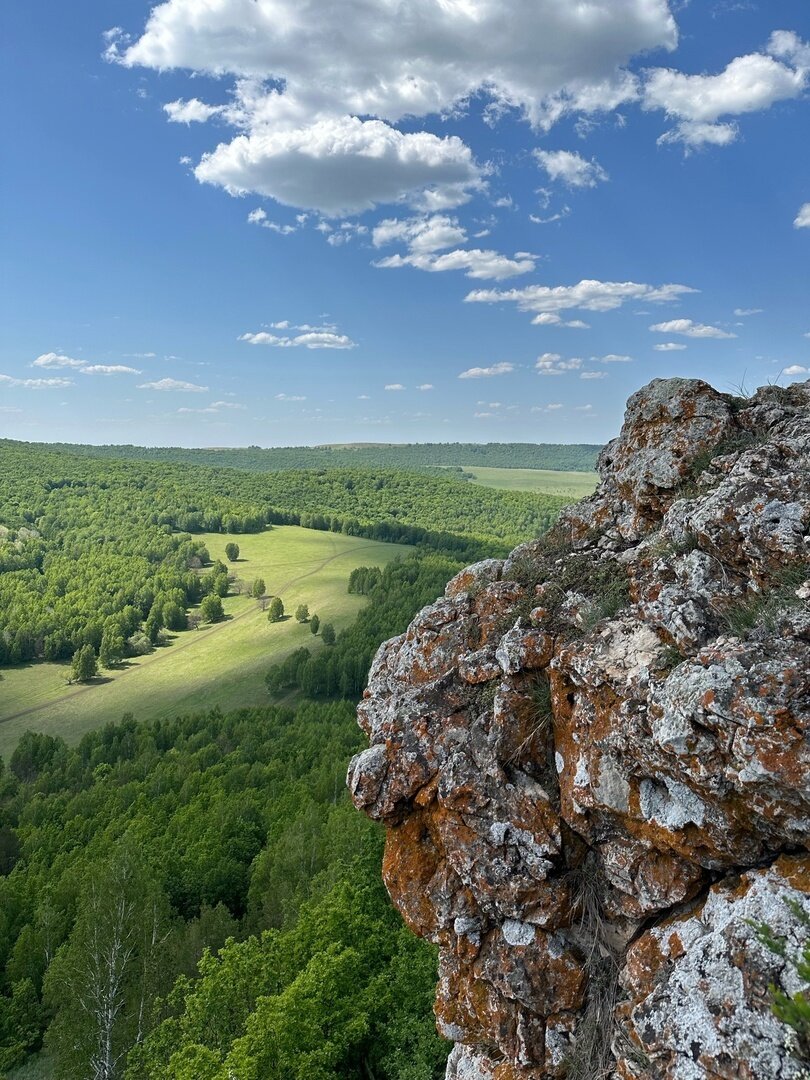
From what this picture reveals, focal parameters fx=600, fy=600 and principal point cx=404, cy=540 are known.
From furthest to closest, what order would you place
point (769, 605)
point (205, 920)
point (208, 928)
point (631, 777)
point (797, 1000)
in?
point (205, 920) → point (208, 928) → point (631, 777) → point (769, 605) → point (797, 1000)

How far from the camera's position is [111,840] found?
142 ft


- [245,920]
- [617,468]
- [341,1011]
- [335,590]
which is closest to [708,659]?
[617,468]

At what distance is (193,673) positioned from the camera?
10806 centimetres

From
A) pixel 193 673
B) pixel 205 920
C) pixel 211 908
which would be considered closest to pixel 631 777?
pixel 205 920

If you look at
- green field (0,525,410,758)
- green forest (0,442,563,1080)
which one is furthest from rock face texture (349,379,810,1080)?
green field (0,525,410,758)

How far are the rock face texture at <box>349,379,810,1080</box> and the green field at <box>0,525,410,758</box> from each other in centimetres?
8858

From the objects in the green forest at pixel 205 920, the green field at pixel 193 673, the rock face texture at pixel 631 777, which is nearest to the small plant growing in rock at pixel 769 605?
the rock face texture at pixel 631 777

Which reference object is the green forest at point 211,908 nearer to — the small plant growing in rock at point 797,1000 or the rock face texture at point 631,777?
the rock face texture at point 631,777

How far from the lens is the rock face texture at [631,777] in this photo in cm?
631

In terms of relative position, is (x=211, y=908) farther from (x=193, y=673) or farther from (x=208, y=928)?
(x=193, y=673)

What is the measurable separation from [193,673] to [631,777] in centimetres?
11031

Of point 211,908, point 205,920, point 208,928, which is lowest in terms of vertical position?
point 211,908

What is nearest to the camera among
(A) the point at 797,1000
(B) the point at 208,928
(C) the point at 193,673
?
(A) the point at 797,1000

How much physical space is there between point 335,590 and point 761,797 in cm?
13276
